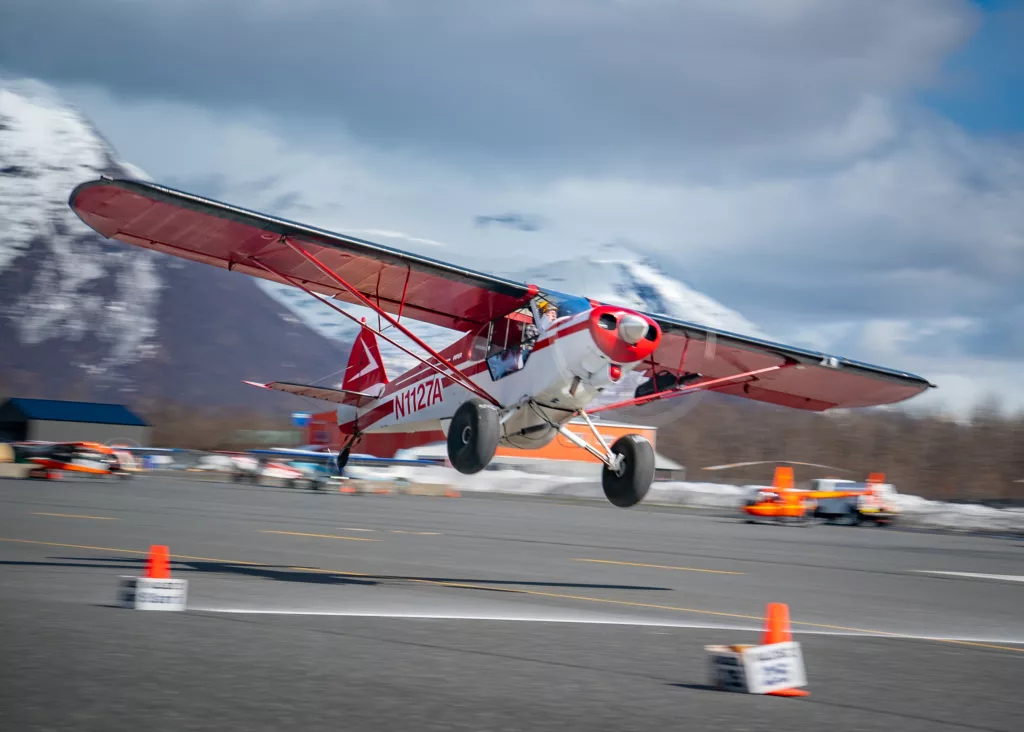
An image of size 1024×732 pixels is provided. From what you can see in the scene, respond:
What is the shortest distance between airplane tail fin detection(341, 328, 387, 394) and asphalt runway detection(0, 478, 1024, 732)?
3.11 m

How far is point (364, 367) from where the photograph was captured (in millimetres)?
19875

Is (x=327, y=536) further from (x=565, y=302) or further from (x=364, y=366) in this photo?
(x=565, y=302)

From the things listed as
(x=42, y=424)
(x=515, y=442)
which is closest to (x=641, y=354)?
(x=515, y=442)

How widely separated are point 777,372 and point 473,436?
830cm

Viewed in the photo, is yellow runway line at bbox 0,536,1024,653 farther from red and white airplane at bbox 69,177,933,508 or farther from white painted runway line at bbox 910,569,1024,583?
white painted runway line at bbox 910,569,1024,583

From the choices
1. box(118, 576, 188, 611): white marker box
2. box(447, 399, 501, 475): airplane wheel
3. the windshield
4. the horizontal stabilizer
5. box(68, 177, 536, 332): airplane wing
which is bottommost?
box(118, 576, 188, 611): white marker box

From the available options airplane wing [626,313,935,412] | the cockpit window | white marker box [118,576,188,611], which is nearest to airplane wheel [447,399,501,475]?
the cockpit window

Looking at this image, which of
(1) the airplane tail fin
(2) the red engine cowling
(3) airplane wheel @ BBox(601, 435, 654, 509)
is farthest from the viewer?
(1) the airplane tail fin

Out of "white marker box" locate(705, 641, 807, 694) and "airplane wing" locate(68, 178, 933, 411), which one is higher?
"airplane wing" locate(68, 178, 933, 411)

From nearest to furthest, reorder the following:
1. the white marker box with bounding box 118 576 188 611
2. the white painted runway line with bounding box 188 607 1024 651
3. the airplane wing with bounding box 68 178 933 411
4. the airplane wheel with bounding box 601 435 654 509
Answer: the white marker box with bounding box 118 576 188 611, the white painted runway line with bounding box 188 607 1024 651, the airplane wing with bounding box 68 178 933 411, the airplane wheel with bounding box 601 435 654 509

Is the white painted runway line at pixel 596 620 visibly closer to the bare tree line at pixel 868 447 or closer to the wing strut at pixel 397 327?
the wing strut at pixel 397 327

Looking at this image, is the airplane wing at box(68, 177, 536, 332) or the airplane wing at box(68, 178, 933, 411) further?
the airplane wing at box(68, 178, 933, 411)

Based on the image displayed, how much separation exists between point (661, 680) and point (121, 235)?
423 inches

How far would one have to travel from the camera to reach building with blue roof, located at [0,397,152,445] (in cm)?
8756
